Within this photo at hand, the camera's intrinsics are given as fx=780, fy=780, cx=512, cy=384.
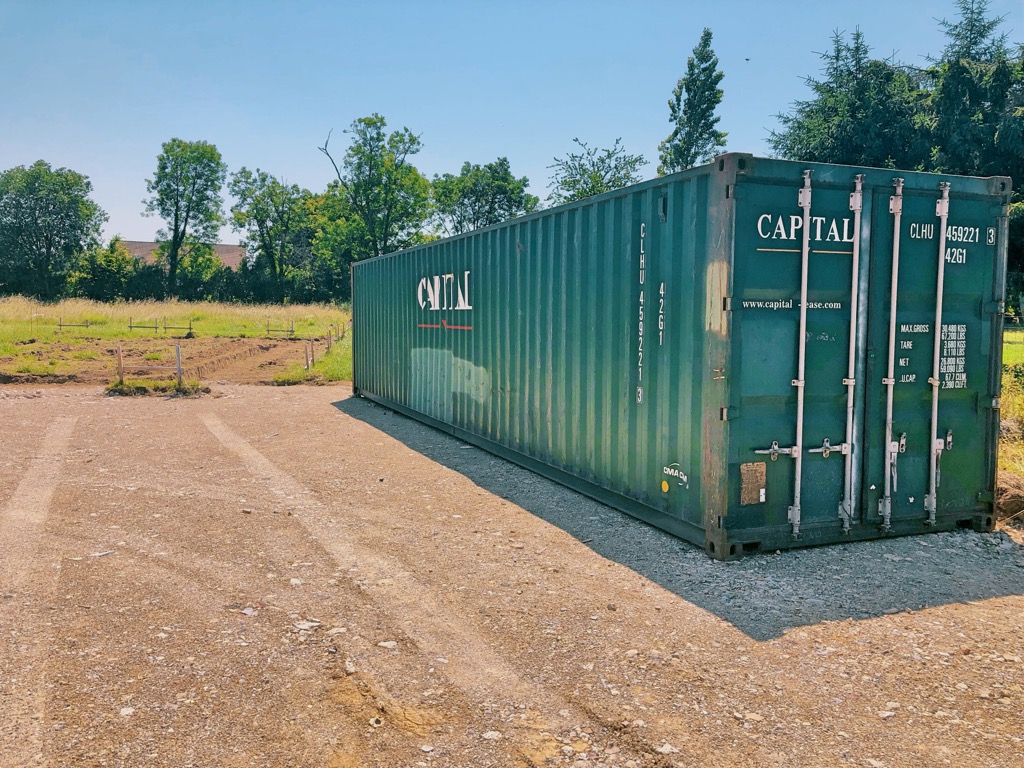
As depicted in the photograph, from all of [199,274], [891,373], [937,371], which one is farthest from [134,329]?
[937,371]

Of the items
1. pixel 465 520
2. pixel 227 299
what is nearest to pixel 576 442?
pixel 465 520

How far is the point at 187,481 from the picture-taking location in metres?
9.02

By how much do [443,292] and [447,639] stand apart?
8.12 m

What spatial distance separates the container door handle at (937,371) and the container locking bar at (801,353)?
131 centimetres

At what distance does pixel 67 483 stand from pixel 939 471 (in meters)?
9.01

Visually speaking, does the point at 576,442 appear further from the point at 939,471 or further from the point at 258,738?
the point at 258,738

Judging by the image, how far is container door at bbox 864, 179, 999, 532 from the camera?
6488 millimetres

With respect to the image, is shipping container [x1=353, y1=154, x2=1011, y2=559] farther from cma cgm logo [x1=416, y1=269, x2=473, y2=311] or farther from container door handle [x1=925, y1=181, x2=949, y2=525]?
cma cgm logo [x1=416, y1=269, x2=473, y2=311]

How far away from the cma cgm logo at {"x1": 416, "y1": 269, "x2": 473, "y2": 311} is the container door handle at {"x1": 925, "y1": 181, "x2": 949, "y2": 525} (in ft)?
20.4

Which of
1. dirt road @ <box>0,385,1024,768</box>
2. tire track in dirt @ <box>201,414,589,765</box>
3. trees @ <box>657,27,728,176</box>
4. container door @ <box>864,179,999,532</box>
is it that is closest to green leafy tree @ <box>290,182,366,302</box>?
trees @ <box>657,27,728,176</box>

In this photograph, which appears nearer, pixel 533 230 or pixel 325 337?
pixel 533 230

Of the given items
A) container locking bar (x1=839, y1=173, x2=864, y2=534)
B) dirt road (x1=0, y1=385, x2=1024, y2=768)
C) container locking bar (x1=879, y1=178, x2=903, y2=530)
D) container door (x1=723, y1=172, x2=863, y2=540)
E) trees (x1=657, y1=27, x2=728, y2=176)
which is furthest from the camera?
trees (x1=657, y1=27, x2=728, y2=176)

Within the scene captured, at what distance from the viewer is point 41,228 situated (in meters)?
62.0

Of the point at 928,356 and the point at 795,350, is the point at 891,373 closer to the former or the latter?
the point at 928,356
